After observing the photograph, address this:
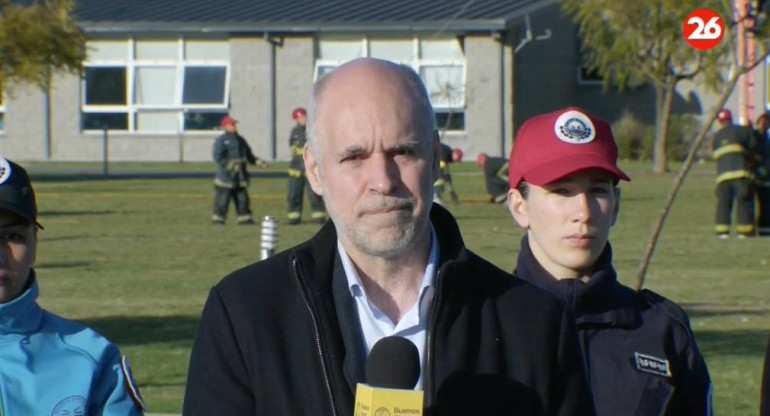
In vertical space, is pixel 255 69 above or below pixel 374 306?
above

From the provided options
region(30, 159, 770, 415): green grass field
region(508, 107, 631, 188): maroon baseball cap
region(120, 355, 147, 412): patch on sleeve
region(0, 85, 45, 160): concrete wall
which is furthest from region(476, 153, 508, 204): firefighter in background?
region(120, 355, 147, 412): patch on sleeve

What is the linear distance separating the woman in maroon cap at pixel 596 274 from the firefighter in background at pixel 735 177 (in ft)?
65.2

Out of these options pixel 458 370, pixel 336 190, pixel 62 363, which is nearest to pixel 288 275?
pixel 336 190

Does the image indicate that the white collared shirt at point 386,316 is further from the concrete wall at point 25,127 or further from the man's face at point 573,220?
the concrete wall at point 25,127

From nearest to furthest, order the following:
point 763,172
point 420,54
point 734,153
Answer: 1. point 734,153
2. point 763,172
3. point 420,54

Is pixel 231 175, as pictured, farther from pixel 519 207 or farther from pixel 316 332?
pixel 316 332

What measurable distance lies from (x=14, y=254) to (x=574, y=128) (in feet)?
5.51

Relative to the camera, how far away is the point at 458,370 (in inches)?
118

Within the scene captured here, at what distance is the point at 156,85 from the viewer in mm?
55500

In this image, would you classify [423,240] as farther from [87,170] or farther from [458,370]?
[87,170]

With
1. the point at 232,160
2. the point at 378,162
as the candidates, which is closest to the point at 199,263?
the point at 232,160

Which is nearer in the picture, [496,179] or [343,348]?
[343,348]

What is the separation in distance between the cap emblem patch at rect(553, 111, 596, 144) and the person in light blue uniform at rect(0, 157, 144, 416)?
145 centimetres

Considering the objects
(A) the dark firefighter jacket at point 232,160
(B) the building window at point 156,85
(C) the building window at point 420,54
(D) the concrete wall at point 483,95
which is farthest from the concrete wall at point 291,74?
(A) the dark firefighter jacket at point 232,160
